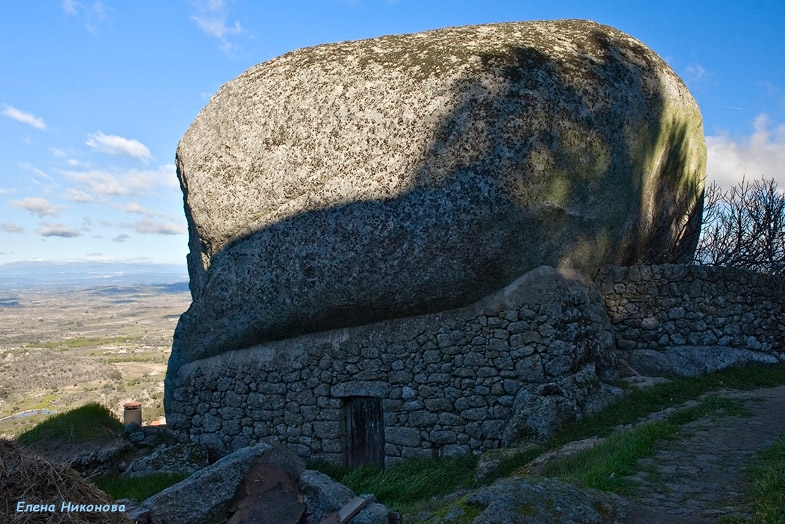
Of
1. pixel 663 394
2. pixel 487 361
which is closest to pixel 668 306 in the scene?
pixel 663 394

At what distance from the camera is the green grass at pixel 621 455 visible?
18.3 feet

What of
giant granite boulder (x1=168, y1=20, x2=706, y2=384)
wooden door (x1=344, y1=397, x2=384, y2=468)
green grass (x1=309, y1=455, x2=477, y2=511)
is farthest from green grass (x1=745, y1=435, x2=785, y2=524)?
wooden door (x1=344, y1=397, x2=384, y2=468)

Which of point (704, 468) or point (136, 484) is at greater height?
point (704, 468)

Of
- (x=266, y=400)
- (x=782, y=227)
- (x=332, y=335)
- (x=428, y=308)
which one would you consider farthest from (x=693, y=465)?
(x=782, y=227)

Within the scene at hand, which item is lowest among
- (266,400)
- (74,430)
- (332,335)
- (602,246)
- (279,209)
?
(74,430)

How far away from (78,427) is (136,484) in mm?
2290

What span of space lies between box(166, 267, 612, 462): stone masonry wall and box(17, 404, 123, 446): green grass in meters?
3.08

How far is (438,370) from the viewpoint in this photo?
9305mm

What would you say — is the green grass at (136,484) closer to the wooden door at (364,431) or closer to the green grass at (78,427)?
the green grass at (78,427)

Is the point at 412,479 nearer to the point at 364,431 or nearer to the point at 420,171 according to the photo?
the point at 364,431

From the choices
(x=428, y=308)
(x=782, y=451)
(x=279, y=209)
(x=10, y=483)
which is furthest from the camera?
(x=279, y=209)

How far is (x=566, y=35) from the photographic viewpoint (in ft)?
34.3

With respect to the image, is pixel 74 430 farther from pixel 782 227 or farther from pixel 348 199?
pixel 782 227

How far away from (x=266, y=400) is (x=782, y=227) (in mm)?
10031
